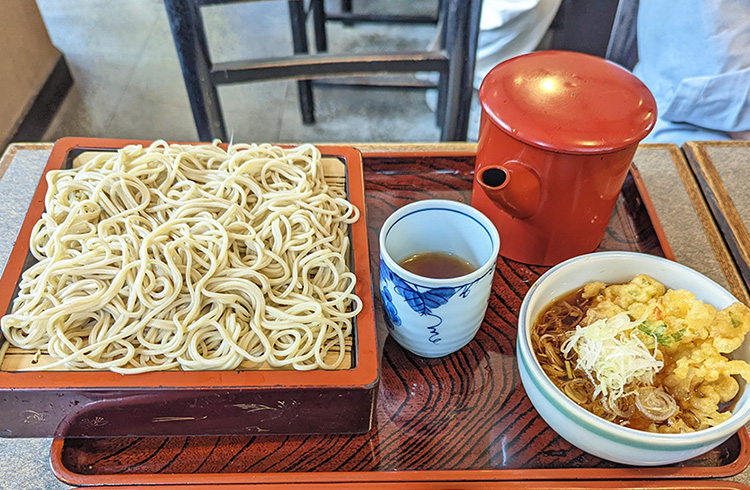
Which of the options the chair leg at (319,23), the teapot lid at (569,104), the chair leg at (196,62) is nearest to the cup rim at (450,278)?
the teapot lid at (569,104)

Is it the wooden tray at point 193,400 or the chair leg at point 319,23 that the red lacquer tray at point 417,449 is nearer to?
the wooden tray at point 193,400

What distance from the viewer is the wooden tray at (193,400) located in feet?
2.25

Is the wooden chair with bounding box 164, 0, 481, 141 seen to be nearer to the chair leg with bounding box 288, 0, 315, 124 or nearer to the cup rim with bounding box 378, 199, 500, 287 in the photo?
the cup rim with bounding box 378, 199, 500, 287

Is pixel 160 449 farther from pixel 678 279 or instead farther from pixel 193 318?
pixel 678 279

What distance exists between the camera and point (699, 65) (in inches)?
60.9

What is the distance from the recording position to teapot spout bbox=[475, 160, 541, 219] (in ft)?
2.68

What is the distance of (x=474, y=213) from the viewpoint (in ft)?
2.69

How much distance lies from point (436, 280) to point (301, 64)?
2.62 feet

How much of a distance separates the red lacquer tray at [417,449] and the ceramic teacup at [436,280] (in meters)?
0.05

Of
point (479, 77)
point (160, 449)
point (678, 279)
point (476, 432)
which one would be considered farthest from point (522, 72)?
point (479, 77)

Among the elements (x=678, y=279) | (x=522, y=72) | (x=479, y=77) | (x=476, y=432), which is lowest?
(x=479, y=77)

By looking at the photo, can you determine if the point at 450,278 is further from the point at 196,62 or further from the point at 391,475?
the point at 196,62

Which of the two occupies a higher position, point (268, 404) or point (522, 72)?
point (522, 72)

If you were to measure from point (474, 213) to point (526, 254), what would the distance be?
19 cm
